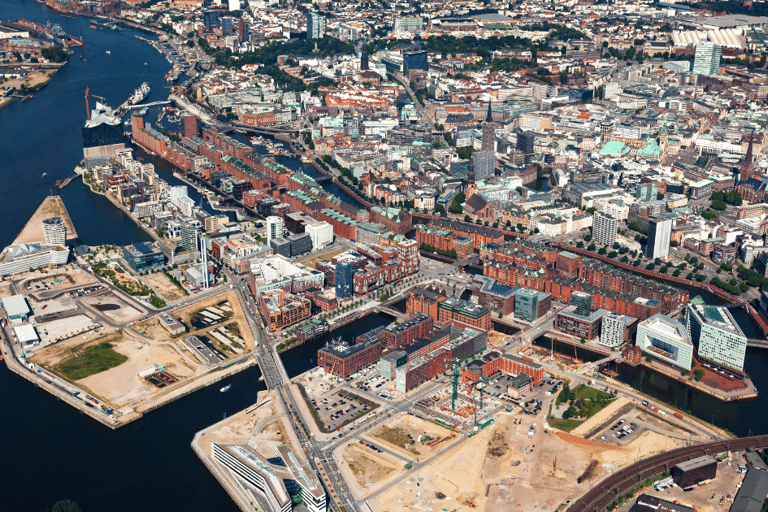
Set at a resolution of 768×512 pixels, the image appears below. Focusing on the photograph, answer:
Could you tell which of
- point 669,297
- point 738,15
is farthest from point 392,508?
point 738,15

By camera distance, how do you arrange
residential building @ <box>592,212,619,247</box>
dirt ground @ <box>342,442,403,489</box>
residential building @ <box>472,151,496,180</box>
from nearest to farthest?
dirt ground @ <box>342,442,403,489</box> < residential building @ <box>592,212,619,247</box> < residential building @ <box>472,151,496,180</box>

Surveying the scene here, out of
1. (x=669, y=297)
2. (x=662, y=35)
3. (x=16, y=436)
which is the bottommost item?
(x=16, y=436)

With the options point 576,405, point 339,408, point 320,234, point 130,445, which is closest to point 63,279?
point 320,234

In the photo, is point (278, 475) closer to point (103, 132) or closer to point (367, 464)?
point (367, 464)

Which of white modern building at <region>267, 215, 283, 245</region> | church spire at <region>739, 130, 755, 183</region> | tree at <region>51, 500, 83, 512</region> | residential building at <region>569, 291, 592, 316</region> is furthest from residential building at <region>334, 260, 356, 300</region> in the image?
church spire at <region>739, 130, 755, 183</region>

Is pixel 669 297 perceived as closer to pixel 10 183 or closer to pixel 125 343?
pixel 125 343

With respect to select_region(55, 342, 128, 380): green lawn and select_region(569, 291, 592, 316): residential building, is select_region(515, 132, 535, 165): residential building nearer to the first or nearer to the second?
select_region(569, 291, 592, 316): residential building
